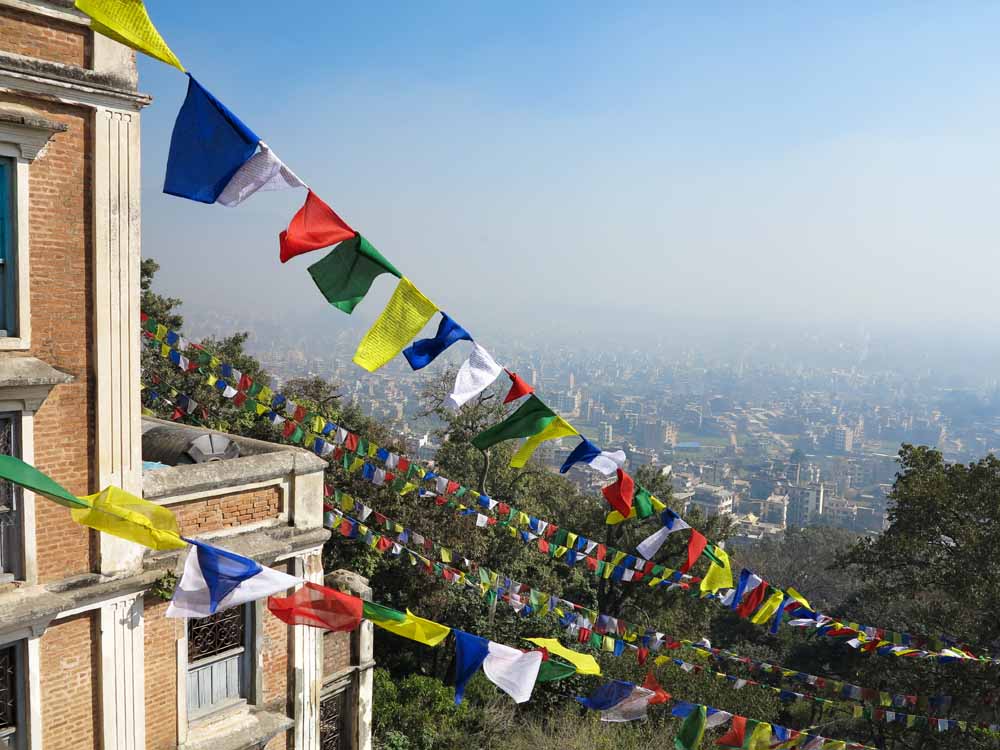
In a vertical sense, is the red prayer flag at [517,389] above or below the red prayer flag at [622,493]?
above

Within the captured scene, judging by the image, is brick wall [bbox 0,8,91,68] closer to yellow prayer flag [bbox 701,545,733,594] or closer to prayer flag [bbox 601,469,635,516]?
prayer flag [bbox 601,469,635,516]

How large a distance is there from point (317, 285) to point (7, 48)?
3.28 m

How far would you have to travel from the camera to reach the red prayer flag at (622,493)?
9.34 meters

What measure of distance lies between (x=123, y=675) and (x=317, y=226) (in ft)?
16.7

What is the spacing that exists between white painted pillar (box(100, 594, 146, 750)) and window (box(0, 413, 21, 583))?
1036mm

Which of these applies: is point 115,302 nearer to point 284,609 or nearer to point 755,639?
point 284,609

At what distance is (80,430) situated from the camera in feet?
25.6

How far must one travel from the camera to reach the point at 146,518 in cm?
644

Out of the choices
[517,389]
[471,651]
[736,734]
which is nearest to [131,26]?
[517,389]

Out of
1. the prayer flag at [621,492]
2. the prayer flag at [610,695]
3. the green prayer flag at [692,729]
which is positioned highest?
the prayer flag at [621,492]

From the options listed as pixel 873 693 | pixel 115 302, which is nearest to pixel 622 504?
pixel 115 302

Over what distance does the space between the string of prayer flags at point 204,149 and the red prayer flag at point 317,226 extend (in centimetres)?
68

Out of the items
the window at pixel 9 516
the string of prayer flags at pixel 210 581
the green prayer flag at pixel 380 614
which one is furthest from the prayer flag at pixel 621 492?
the window at pixel 9 516

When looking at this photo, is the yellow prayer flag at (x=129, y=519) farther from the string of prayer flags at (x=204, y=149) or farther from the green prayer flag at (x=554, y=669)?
the green prayer flag at (x=554, y=669)
